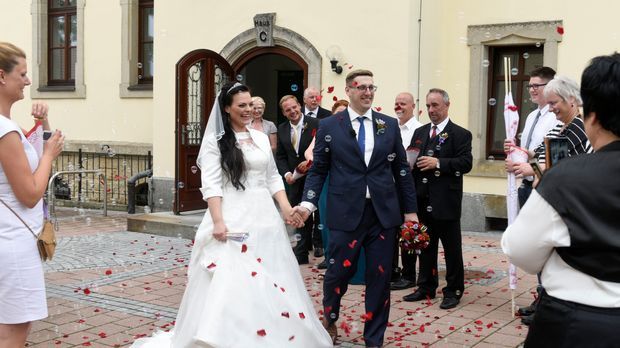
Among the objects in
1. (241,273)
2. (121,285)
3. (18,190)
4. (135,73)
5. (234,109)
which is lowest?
(121,285)

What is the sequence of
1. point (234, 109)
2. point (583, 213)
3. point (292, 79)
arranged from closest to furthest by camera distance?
point (583, 213) < point (234, 109) < point (292, 79)

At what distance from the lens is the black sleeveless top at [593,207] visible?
2.32 meters

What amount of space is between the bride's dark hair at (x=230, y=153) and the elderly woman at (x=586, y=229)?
2.99 meters

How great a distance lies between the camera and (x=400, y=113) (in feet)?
25.9

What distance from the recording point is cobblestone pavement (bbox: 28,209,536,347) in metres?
5.89

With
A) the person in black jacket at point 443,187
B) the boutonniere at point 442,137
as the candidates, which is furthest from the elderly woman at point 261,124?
the boutonniere at point 442,137

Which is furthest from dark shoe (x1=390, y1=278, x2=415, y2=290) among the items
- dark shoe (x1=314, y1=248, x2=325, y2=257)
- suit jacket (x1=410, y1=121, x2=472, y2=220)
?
dark shoe (x1=314, y1=248, x2=325, y2=257)

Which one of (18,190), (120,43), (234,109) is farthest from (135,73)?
(18,190)

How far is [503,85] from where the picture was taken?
11.7 m

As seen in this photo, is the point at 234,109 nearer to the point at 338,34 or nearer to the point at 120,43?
the point at 338,34

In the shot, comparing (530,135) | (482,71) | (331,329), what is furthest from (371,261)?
(482,71)

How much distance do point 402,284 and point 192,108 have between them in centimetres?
672

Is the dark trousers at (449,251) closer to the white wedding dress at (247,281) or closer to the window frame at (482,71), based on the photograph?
the white wedding dress at (247,281)

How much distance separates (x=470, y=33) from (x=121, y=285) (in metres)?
7.10
